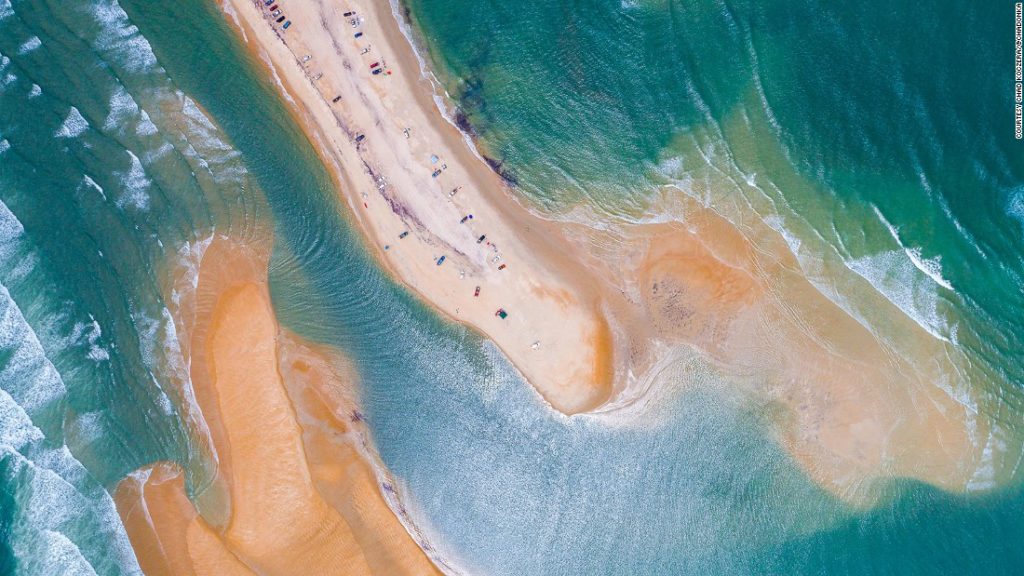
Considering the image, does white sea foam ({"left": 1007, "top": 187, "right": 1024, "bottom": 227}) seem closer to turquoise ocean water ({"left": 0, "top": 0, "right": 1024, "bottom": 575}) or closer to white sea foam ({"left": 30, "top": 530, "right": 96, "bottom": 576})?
turquoise ocean water ({"left": 0, "top": 0, "right": 1024, "bottom": 575})

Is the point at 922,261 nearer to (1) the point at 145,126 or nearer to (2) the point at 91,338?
(1) the point at 145,126

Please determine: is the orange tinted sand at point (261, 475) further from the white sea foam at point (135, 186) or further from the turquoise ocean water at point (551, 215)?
the white sea foam at point (135, 186)

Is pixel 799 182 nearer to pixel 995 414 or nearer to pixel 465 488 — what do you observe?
pixel 995 414

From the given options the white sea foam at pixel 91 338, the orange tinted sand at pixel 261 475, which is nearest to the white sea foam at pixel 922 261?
the orange tinted sand at pixel 261 475

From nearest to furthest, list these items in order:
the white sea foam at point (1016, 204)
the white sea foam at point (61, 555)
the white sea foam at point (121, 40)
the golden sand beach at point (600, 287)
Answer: the white sea foam at point (1016, 204) < the white sea foam at point (61, 555) < the white sea foam at point (121, 40) < the golden sand beach at point (600, 287)

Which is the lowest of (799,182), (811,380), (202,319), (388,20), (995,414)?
(995,414)

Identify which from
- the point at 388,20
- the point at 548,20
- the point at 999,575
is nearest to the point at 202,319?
the point at 388,20
